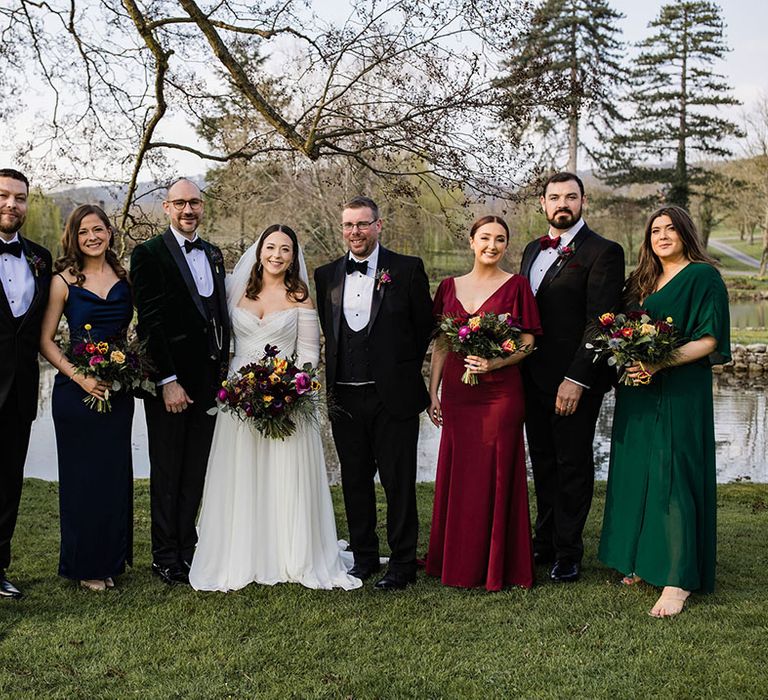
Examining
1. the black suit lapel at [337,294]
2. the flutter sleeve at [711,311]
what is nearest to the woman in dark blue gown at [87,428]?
the black suit lapel at [337,294]

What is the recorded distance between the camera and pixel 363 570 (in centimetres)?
568

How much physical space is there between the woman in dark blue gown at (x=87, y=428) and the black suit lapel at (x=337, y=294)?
1.39 meters

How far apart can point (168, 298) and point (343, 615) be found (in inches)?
91.9

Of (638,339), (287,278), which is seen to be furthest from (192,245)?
(638,339)

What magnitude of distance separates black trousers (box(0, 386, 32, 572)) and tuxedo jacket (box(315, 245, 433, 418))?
80.2 inches

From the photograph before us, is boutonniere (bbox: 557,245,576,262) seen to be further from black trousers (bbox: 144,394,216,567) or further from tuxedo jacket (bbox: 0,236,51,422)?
tuxedo jacket (bbox: 0,236,51,422)

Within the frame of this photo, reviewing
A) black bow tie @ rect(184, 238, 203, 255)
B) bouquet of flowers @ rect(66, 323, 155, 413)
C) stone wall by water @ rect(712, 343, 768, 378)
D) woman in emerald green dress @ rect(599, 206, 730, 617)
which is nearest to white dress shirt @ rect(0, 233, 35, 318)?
bouquet of flowers @ rect(66, 323, 155, 413)

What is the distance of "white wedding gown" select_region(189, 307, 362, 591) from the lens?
17.9ft

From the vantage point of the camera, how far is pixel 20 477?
5445 mm

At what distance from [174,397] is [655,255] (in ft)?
10.7

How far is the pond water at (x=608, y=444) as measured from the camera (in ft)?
39.2

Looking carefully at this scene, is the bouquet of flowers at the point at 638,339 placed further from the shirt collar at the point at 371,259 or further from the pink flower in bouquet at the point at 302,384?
the pink flower in bouquet at the point at 302,384

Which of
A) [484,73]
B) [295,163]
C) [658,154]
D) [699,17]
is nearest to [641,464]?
[484,73]

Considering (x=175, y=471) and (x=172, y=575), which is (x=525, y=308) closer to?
(x=175, y=471)
